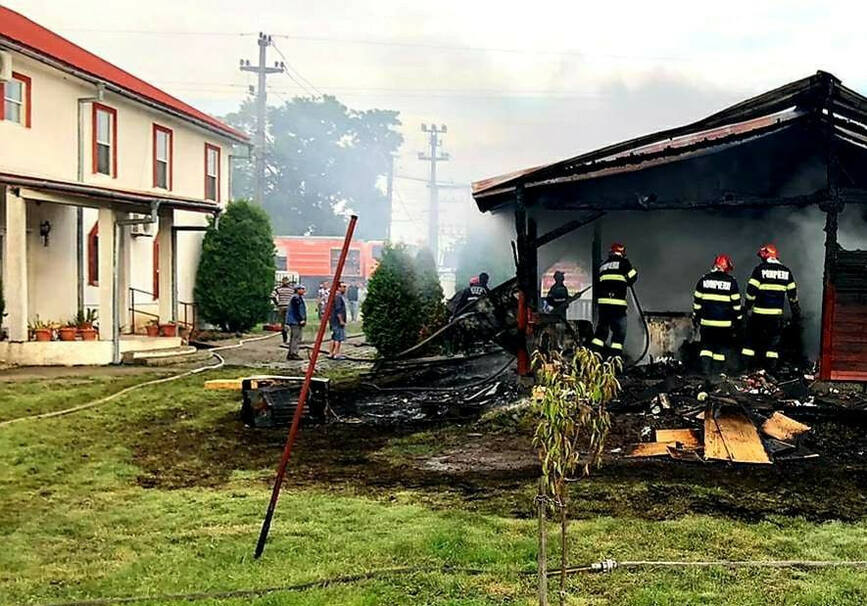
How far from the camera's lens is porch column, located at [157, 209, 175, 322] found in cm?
1805

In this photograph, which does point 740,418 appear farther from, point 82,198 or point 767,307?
point 82,198

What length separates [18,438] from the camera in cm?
870

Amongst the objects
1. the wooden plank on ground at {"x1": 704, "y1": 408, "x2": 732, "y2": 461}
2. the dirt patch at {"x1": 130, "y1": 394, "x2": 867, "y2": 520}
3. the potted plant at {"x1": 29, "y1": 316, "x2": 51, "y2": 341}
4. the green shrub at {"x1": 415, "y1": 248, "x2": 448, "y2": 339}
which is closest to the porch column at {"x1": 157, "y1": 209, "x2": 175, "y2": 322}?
the potted plant at {"x1": 29, "y1": 316, "x2": 51, "y2": 341}

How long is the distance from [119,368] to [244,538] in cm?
998

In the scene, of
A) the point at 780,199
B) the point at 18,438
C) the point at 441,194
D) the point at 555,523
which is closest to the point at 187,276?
the point at 18,438

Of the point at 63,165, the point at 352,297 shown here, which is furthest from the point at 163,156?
the point at 352,297

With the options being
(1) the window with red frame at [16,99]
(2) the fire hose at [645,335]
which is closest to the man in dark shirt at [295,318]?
(1) the window with red frame at [16,99]

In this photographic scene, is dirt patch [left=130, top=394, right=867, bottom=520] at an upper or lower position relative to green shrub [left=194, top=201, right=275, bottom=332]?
lower

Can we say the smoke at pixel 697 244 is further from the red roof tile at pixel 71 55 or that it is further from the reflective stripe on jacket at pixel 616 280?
the red roof tile at pixel 71 55

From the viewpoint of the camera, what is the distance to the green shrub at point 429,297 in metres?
15.8

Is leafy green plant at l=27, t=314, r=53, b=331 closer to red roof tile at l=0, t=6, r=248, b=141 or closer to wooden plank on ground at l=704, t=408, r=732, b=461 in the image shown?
red roof tile at l=0, t=6, r=248, b=141

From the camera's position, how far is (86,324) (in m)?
15.5

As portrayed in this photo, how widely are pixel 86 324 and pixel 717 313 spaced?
11415 mm

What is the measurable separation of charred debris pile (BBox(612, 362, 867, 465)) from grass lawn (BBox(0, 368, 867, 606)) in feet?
6.60
